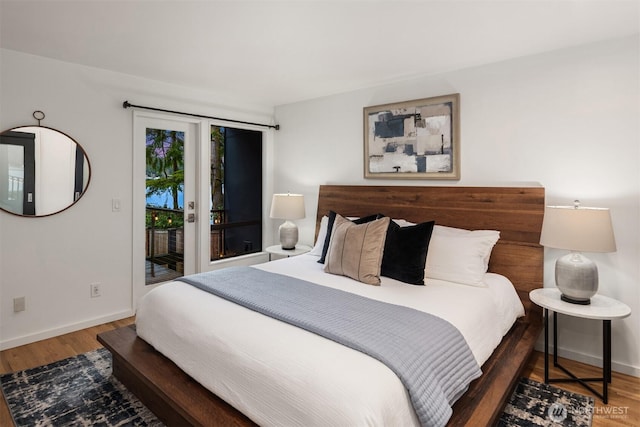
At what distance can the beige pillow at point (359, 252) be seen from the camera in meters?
2.62

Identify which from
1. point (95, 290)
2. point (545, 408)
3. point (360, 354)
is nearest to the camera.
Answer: point (360, 354)

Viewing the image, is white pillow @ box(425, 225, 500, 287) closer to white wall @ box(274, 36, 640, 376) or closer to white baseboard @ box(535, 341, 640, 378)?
white wall @ box(274, 36, 640, 376)

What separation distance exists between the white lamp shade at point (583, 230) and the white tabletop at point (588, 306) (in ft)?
1.25

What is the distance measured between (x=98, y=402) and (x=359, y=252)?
1913 millimetres

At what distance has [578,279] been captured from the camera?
235 cm

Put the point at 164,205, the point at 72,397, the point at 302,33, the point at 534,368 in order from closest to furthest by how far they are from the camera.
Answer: the point at 72,397
the point at 302,33
the point at 534,368
the point at 164,205

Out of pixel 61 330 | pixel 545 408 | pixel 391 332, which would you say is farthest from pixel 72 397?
pixel 545 408

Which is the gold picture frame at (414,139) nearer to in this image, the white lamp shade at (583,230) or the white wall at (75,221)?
the white lamp shade at (583,230)

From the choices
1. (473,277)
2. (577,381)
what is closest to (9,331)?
(473,277)

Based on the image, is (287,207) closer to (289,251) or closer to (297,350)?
(289,251)

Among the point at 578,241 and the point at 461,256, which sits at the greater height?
the point at 578,241

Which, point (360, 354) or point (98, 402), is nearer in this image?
point (360, 354)

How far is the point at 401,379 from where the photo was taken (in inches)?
57.8

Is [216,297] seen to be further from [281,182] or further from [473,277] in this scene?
[281,182]
